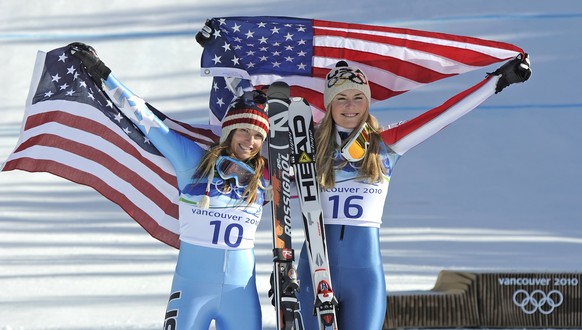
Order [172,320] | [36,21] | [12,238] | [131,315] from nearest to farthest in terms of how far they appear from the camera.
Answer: [172,320]
[131,315]
[12,238]
[36,21]

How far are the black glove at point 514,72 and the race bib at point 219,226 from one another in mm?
1161

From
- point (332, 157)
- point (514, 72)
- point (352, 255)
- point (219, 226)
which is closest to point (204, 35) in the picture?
point (332, 157)

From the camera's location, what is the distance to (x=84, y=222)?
28.3 feet

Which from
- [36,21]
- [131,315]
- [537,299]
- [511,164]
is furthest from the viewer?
[36,21]

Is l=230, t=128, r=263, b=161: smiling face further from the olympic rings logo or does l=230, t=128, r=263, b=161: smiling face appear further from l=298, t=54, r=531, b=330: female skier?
the olympic rings logo

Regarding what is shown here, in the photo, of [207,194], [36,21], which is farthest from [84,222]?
[36,21]

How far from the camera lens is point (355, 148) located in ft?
15.3

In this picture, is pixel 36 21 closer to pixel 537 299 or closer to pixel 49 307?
pixel 49 307

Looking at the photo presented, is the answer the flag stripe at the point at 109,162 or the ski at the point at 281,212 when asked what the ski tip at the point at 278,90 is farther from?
the flag stripe at the point at 109,162

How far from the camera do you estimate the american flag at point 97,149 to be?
490 centimetres

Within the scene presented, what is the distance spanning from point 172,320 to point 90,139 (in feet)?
3.19

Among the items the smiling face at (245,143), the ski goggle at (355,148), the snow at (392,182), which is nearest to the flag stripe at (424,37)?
the ski goggle at (355,148)

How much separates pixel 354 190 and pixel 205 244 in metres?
0.63

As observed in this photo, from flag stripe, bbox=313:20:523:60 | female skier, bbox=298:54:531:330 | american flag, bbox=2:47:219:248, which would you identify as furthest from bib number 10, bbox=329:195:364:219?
flag stripe, bbox=313:20:523:60
